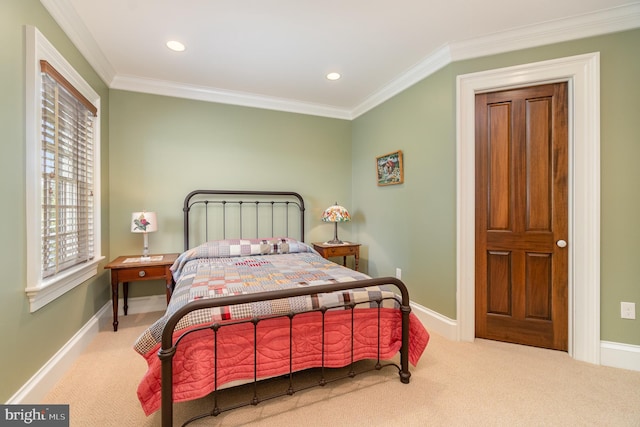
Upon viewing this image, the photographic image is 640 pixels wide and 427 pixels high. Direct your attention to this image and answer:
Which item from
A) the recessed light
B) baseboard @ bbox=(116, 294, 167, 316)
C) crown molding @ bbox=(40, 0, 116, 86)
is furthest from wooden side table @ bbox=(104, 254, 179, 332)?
the recessed light

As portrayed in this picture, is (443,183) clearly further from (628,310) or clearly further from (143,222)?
(143,222)

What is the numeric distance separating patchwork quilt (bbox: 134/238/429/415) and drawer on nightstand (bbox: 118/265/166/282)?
60 centimetres

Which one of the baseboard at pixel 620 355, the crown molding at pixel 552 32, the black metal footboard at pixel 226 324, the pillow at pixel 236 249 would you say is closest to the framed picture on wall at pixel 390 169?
the crown molding at pixel 552 32

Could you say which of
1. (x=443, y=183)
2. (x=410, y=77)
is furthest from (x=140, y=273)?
(x=410, y=77)

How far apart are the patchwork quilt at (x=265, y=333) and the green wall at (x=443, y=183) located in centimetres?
103

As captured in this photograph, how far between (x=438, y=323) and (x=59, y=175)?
339cm

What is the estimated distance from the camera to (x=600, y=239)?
208 centimetres

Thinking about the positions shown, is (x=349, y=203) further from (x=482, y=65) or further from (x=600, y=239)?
(x=600, y=239)

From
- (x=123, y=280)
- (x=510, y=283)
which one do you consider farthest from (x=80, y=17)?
(x=510, y=283)

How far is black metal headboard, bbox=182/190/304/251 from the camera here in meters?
3.35

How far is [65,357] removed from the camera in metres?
1.98

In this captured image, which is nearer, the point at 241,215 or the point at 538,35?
the point at 538,35

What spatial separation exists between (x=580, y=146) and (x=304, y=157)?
285 cm

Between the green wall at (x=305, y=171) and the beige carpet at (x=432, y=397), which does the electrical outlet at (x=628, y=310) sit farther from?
the beige carpet at (x=432, y=397)
